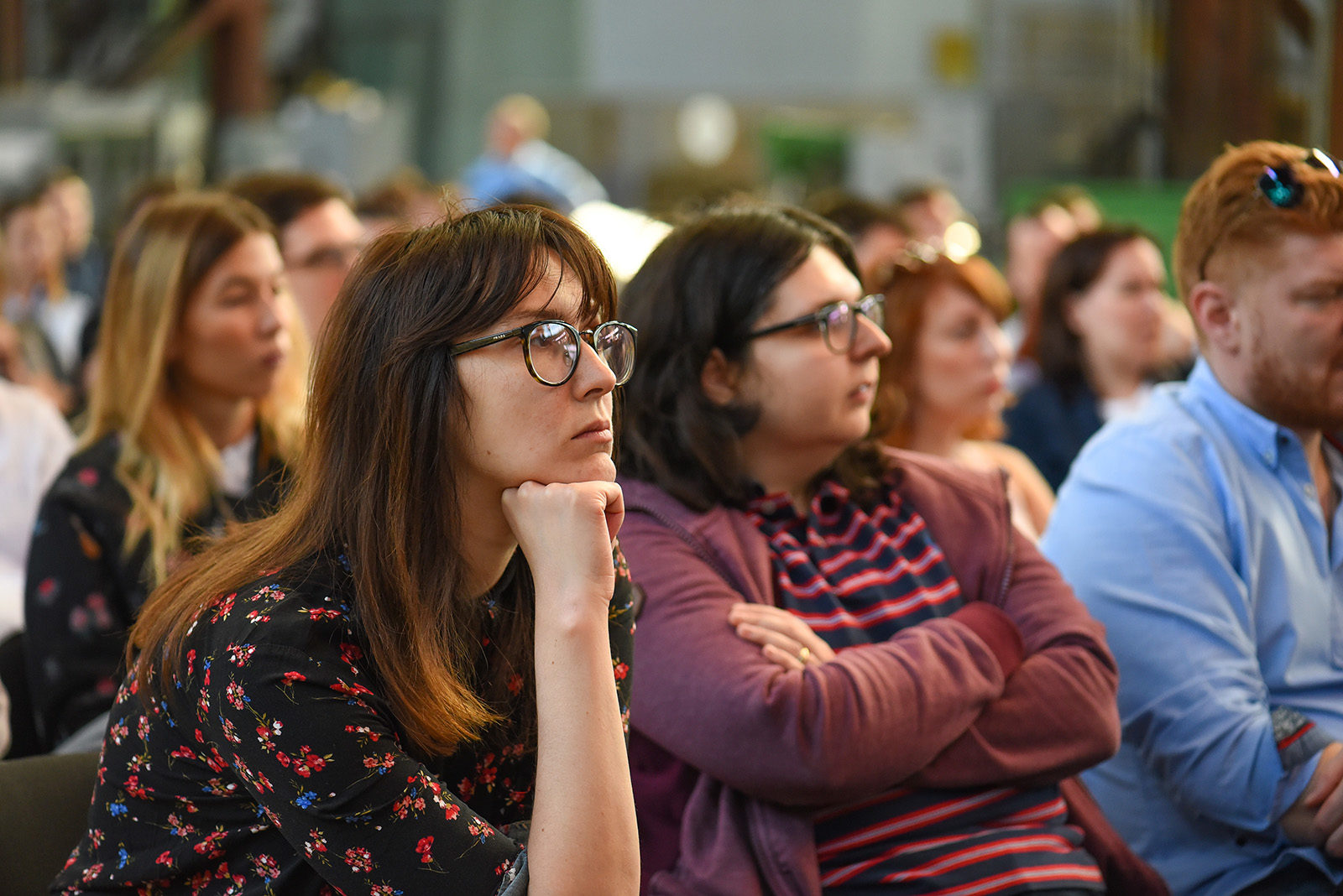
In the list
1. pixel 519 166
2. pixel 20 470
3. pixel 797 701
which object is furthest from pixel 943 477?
pixel 519 166

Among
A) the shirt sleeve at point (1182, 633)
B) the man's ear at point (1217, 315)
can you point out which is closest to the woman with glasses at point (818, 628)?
the shirt sleeve at point (1182, 633)

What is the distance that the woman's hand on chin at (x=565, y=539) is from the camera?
1.38m

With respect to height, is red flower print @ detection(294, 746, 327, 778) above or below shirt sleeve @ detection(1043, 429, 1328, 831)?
above

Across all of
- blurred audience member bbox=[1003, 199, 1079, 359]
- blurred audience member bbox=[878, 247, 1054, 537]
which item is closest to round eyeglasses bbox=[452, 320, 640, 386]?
blurred audience member bbox=[878, 247, 1054, 537]

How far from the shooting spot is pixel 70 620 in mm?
2221

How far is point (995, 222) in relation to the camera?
832cm

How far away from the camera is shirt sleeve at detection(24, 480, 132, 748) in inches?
84.4

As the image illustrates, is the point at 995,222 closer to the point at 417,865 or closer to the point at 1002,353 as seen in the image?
the point at 1002,353

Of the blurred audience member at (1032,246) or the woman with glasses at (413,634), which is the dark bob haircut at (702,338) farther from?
the blurred audience member at (1032,246)

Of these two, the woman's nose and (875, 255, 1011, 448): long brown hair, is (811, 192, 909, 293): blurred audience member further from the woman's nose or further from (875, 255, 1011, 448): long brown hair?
the woman's nose

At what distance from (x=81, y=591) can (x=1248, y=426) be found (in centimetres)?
194

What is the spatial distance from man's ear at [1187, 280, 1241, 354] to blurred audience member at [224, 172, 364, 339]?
6.53ft

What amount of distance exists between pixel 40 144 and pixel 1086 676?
10.1m

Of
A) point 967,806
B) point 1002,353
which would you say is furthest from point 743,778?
point 1002,353
